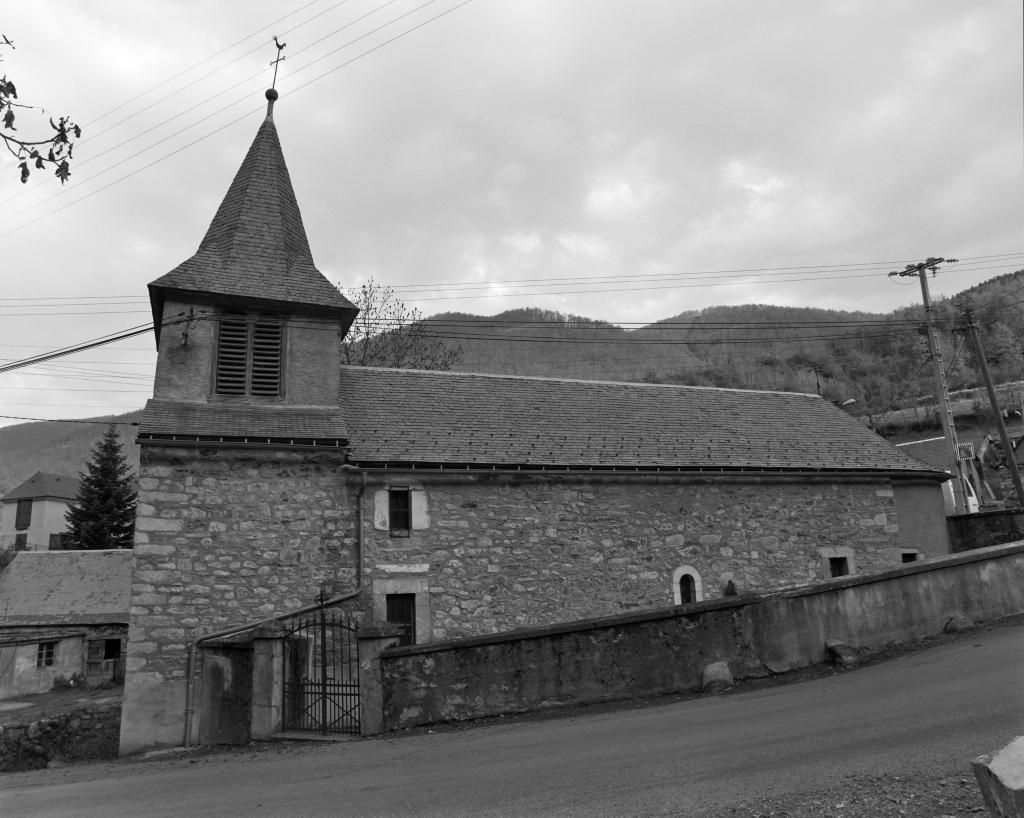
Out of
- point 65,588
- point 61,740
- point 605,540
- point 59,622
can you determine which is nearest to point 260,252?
point 605,540

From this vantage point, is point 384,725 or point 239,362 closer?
point 384,725

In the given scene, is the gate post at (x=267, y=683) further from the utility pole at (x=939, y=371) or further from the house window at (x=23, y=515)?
the house window at (x=23, y=515)

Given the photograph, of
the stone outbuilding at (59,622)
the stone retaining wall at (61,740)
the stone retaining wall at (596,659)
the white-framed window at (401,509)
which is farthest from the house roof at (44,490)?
the stone retaining wall at (596,659)

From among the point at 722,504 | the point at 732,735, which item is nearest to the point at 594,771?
the point at 732,735

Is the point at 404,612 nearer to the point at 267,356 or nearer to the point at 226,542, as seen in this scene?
the point at 226,542

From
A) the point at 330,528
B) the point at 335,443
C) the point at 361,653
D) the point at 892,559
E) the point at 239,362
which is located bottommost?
the point at 361,653

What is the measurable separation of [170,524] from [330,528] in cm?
287

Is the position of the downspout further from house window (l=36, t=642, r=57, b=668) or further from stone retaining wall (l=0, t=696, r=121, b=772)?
house window (l=36, t=642, r=57, b=668)

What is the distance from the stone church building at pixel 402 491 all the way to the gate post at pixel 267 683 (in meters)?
1.92

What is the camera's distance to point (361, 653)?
11.0 meters

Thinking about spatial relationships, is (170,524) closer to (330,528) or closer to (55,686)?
(330,528)

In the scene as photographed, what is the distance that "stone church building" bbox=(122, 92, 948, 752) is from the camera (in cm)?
1364

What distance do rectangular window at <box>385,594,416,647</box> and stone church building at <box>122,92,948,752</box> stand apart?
1.5 inches

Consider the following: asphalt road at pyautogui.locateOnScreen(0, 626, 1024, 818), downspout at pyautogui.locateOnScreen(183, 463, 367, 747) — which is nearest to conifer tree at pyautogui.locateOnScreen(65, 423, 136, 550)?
downspout at pyautogui.locateOnScreen(183, 463, 367, 747)
